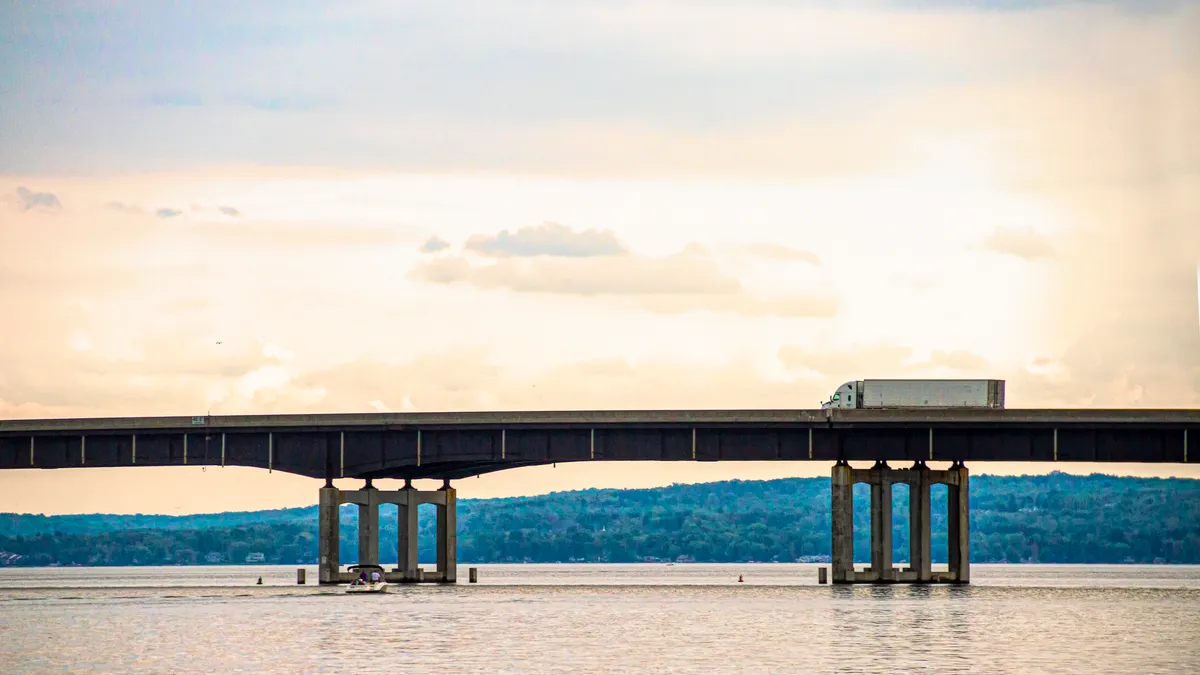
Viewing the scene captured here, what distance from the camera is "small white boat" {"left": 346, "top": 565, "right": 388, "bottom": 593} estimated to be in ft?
487

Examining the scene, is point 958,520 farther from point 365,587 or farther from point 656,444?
point 365,587

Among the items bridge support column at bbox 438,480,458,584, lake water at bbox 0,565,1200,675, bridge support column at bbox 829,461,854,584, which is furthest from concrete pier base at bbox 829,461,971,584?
bridge support column at bbox 438,480,458,584

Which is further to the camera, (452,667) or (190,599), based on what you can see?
(190,599)

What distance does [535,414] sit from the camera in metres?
145

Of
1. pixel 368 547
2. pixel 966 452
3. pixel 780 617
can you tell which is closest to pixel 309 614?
pixel 780 617

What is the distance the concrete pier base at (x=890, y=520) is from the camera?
144500mm

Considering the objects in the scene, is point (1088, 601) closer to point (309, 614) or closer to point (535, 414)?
point (535, 414)

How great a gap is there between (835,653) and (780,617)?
1096 inches

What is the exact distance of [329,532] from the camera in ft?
500

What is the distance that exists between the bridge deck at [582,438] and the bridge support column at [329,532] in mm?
1723

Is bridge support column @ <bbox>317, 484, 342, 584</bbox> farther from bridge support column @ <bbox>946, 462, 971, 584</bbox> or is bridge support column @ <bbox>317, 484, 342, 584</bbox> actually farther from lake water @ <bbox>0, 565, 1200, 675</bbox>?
bridge support column @ <bbox>946, 462, 971, 584</bbox>

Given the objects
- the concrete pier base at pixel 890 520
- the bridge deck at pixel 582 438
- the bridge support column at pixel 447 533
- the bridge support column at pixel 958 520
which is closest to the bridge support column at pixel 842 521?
the concrete pier base at pixel 890 520

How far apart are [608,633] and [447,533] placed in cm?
6294

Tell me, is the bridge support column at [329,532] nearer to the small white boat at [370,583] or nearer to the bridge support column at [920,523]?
the small white boat at [370,583]
